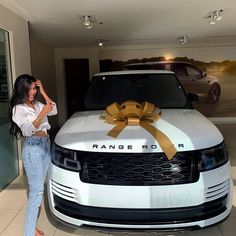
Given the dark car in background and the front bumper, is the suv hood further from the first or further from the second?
the dark car in background

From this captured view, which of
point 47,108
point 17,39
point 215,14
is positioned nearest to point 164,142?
point 47,108

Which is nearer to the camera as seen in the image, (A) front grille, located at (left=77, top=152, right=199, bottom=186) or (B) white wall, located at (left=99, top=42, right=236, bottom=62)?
→ (A) front grille, located at (left=77, top=152, right=199, bottom=186)

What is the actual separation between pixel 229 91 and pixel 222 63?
98 centimetres

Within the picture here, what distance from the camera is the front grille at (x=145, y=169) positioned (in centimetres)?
236

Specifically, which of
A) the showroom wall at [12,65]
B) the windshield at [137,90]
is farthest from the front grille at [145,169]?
the showroom wall at [12,65]

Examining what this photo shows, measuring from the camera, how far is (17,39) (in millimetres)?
5121

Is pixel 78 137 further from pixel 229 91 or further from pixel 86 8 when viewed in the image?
pixel 229 91

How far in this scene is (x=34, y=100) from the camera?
2.72m

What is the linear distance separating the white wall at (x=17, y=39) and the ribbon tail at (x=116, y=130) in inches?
107

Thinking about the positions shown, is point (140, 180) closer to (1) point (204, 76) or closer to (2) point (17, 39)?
(2) point (17, 39)

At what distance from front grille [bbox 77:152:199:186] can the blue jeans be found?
431 mm

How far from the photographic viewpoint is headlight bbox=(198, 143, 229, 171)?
2424 mm

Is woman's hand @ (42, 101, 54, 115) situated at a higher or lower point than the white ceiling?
lower

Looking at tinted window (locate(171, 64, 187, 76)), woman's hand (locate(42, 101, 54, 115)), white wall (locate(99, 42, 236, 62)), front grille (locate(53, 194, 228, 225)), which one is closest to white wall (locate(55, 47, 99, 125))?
white wall (locate(99, 42, 236, 62))
